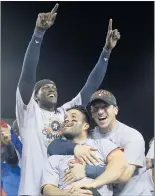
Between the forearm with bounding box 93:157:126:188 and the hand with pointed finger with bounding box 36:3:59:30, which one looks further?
the hand with pointed finger with bounding box 36:3:59:30

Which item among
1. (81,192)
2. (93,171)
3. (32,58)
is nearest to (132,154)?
(93,171)

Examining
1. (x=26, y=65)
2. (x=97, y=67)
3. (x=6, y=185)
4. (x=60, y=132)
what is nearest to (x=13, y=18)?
(x=26, y=65)

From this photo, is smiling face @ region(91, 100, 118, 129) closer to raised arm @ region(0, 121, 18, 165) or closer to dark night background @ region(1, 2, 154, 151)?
dark night background @ region(1, 2, 154, 151)

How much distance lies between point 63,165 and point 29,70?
50cm

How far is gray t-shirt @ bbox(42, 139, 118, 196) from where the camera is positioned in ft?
6.65

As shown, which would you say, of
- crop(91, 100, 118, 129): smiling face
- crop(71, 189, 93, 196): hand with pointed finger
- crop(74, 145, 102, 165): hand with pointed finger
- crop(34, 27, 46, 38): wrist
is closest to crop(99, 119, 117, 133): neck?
crop(91, 100, 118, 129): smiling face

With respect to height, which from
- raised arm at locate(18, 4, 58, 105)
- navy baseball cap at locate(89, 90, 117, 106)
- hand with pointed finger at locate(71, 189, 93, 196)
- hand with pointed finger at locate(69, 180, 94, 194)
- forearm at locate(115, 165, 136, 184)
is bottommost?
hand with pointed finger at locate(71, 189, 93, 196)

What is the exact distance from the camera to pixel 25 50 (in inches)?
84.7

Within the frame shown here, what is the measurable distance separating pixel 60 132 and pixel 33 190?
1.02ft

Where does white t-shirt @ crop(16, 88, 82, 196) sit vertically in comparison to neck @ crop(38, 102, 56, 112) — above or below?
below

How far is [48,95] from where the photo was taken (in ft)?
7.07

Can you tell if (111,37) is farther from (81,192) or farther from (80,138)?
(81,192)

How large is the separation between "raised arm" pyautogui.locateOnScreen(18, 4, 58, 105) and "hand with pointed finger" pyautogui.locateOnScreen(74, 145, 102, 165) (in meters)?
0.35

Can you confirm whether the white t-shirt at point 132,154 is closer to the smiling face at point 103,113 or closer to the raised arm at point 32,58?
the smiling face at point 103,113
